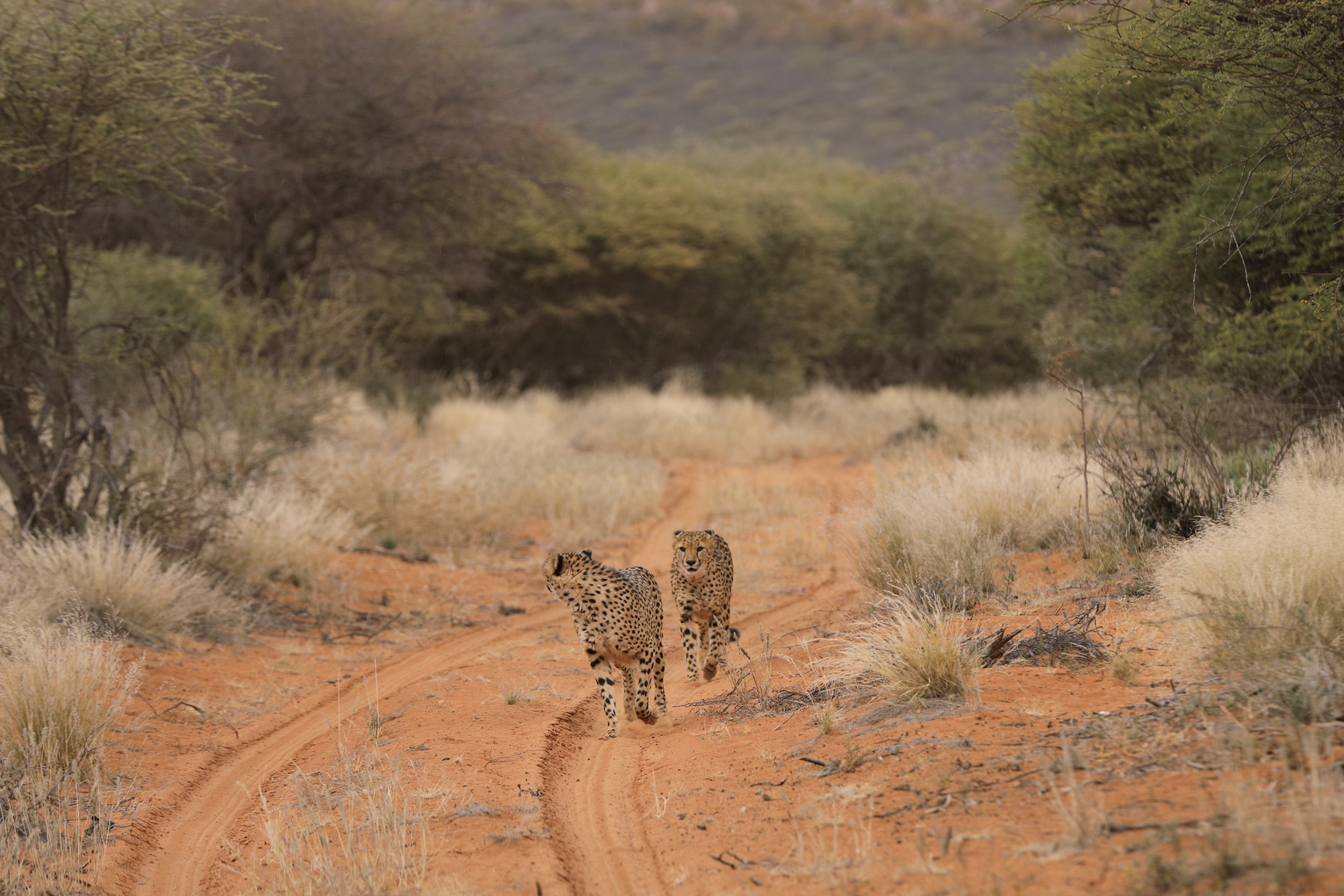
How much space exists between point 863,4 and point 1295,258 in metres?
82.4

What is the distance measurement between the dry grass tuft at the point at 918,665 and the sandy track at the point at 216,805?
292 centimetres

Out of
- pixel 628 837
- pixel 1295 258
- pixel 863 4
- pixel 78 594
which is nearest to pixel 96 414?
pixel 78 594

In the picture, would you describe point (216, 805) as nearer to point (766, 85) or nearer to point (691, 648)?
point (691, 648)

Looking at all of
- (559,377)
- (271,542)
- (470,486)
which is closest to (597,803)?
(271,542)

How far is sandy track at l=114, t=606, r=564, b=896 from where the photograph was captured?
4.71 m

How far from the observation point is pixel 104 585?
7.83 meters

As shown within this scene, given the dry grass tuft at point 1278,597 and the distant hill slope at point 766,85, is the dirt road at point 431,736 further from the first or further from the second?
the distant hill slope at point 766,85

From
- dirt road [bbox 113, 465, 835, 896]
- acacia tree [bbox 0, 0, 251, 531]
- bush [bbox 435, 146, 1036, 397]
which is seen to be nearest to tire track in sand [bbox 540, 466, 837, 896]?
dirt road [bbox 113, 465, 835, 896]

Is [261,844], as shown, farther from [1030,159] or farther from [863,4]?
[863,4]

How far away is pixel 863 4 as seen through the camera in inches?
3415

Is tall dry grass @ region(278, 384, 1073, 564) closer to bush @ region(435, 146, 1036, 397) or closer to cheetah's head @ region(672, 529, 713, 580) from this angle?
bush @ region(435, 146, 1036, 397)

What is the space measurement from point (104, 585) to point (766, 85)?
7512 cm

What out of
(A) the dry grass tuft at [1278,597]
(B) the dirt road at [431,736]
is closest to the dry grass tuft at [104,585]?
(B) the dirt road at [431,736]

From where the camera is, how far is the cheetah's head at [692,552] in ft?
21.3
